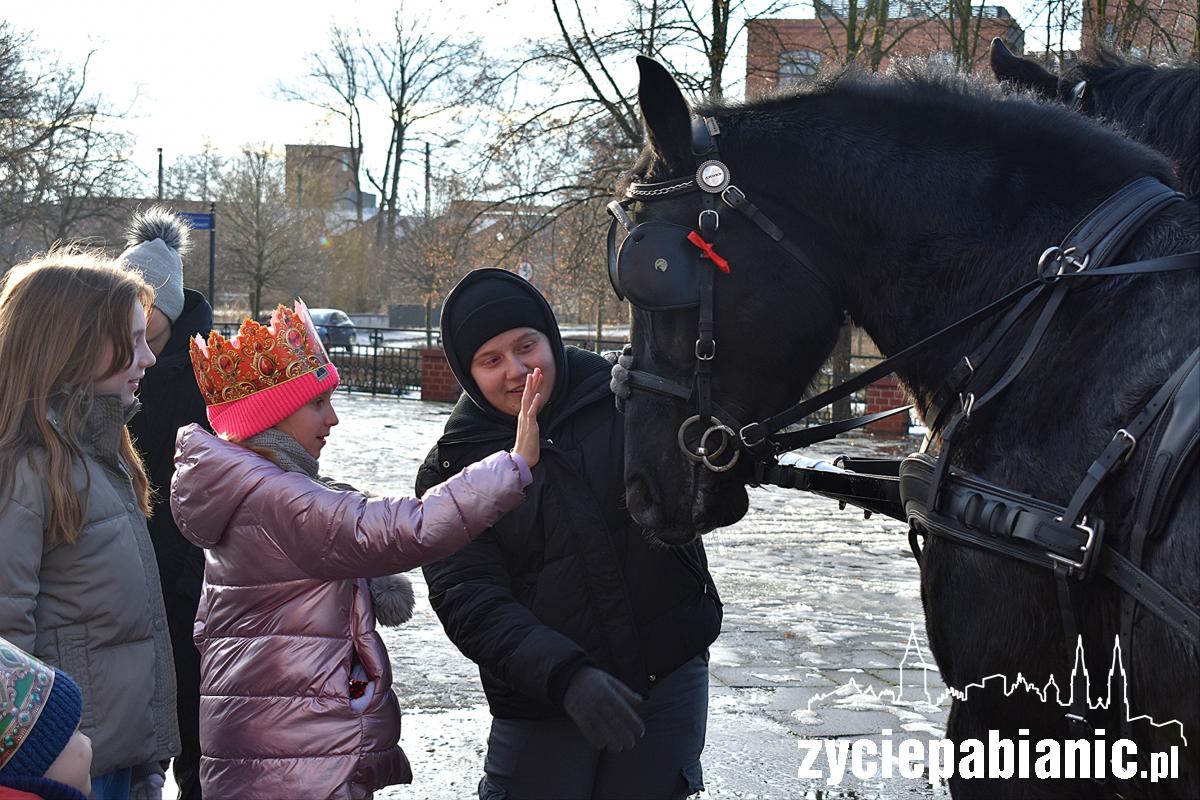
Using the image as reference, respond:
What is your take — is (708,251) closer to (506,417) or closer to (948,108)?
(948,108)

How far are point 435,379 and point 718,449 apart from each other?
22.0 metres

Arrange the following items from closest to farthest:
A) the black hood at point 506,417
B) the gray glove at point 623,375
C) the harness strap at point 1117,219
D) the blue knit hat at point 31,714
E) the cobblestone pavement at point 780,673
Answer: the blue knit hat at point 31,714, the harness strap at point 1117,219, the gray glove at point 623,375, the black hood at point 506,417, the cobblestone pavement at point 780,673

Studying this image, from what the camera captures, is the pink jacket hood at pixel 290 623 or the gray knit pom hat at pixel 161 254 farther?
the gray knit pom hat at pixel 161 254

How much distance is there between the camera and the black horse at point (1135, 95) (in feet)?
9.77

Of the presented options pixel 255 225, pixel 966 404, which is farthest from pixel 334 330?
pixel 966 404

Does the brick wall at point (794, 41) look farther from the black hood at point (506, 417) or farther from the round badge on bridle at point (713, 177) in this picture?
the round badge on bridle at point (713, 177)

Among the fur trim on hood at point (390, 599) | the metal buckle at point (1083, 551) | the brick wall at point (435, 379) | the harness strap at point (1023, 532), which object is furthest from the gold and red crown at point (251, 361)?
the brick wall at point (435, 379)

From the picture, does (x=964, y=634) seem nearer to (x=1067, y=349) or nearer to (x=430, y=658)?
(x=1067, y=349)

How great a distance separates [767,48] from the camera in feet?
72.2

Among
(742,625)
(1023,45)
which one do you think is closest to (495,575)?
(742,625)

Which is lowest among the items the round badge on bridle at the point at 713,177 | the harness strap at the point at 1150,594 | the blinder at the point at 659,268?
the harness strap at the point at 1150,594

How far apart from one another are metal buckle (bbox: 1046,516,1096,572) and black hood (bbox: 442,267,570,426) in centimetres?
143

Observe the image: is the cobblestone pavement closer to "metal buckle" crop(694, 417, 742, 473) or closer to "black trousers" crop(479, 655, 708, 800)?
"black trousers" crop(479, 655, 708, 800)

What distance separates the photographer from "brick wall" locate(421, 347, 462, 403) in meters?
24.2
